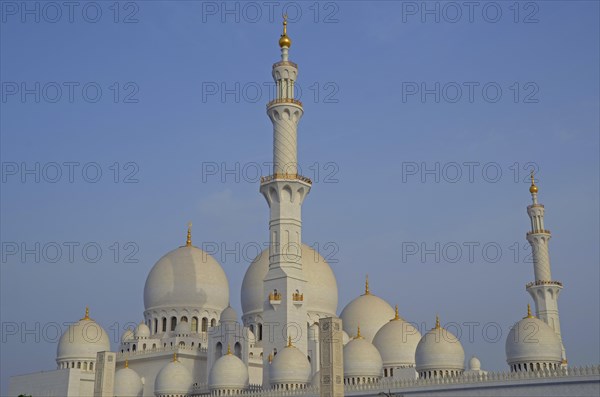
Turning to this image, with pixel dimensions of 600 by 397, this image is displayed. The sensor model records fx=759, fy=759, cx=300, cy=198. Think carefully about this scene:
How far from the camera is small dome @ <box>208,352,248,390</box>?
39250 millimetres

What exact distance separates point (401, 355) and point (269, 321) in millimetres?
7808

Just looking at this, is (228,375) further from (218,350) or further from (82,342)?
(82,342)

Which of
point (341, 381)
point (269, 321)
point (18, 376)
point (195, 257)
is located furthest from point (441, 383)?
point (18, 376)

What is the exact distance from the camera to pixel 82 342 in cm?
4706

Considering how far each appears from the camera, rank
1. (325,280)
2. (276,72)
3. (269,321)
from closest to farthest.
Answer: (269,321) < (276,72) < (325,280)

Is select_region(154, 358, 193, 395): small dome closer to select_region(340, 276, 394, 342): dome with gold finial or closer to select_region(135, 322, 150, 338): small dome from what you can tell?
select_region(135, 322, 150, 338): small dome

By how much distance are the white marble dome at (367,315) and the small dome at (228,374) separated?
10.1m

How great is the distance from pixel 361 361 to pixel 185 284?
52.9 ft

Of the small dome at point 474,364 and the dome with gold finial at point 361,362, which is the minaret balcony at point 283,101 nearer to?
the dome with gold finial at point 361,362

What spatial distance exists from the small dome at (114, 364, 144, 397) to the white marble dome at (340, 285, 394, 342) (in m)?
13.2

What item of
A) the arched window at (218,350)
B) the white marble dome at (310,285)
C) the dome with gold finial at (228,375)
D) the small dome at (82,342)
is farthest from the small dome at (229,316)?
the small dome at (82,342)

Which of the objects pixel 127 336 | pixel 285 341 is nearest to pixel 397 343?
pixel 285 341

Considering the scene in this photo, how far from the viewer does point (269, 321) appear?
40344 mm

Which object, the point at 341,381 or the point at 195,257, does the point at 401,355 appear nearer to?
the point at 341,381
